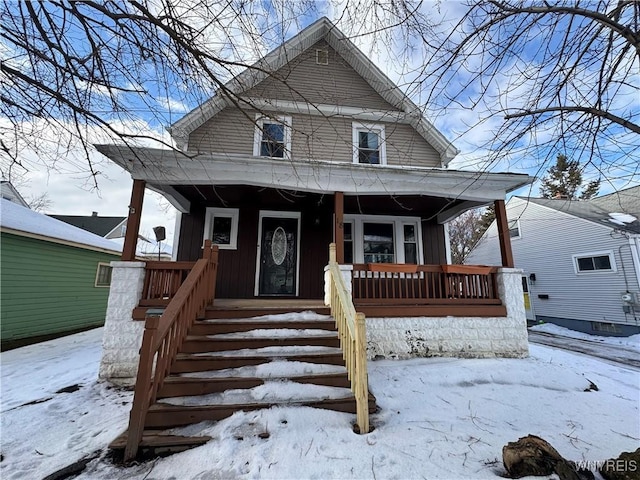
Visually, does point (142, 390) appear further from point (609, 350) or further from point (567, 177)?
point (609, 350)

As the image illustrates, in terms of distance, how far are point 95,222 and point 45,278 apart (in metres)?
16.4

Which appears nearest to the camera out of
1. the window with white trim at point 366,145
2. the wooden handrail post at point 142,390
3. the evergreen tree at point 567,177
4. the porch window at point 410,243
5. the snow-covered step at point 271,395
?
the wooden handrail post at point 142,390

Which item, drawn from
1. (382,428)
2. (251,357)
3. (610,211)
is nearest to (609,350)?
(610,211)

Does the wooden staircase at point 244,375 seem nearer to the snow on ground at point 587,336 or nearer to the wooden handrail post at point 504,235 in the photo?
the wooden handrail post at point 504,235

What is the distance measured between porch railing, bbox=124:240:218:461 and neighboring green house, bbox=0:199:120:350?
21.1ft

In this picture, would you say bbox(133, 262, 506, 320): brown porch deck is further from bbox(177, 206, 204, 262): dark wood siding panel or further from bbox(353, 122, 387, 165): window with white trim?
bbox(353, 122, 387, 165): window with white trim

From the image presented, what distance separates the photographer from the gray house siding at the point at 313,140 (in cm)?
688

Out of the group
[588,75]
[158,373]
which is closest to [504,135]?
[588,75]

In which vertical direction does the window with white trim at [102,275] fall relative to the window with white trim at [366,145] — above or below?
below

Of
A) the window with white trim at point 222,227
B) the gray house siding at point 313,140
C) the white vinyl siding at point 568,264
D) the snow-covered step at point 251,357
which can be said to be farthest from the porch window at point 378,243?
the white vinyl siding at point 568,264

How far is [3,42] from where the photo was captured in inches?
105

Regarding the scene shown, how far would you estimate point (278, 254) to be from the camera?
6711 mm

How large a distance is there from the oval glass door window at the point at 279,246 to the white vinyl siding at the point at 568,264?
13.4 m

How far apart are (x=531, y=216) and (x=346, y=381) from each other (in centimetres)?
1587
